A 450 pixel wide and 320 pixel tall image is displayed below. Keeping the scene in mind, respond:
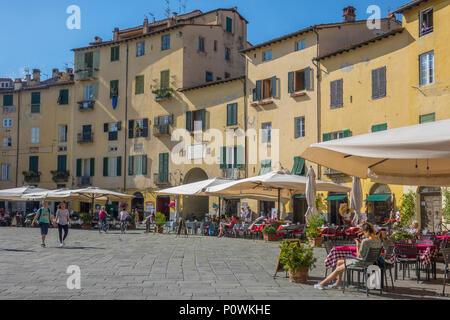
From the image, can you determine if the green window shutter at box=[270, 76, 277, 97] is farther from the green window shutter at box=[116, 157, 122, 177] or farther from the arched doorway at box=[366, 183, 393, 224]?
the green window shutter at box=[116, 157, 122, 177]

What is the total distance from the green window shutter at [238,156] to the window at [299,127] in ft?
13.1

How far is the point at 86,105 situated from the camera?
4212 cm

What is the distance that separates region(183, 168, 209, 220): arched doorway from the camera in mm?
36319

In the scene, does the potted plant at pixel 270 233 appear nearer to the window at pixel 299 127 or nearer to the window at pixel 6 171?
the window at pixel 299 127

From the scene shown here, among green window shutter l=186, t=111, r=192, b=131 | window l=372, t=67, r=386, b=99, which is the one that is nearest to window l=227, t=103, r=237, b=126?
green window shutter l=186, t=111, r=192, b=131

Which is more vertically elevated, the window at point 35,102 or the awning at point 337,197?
the window at point 35,102

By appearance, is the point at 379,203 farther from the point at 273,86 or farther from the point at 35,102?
the point at 35,102

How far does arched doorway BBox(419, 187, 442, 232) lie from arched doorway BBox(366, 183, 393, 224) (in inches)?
64.8

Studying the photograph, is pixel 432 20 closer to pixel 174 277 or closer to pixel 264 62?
pixel 264 62

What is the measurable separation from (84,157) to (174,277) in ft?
111

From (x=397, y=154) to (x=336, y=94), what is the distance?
68.2 feet

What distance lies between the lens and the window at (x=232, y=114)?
109 ft

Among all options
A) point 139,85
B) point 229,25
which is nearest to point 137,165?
point 139,85

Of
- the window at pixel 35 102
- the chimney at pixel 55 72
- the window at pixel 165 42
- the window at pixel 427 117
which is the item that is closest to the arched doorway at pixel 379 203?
the window at pixel 427 117
